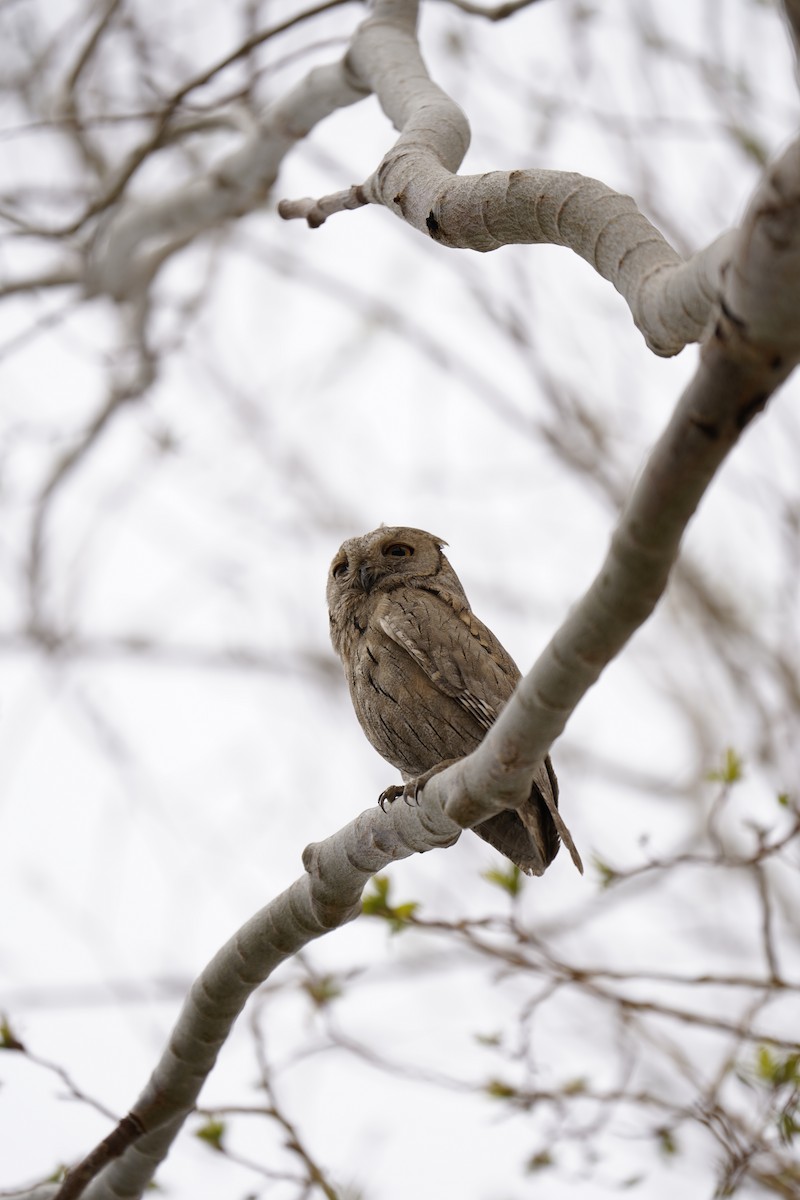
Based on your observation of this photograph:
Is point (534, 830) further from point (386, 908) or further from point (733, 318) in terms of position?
point (733, 318)

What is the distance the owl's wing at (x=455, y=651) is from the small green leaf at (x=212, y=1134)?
1389mm

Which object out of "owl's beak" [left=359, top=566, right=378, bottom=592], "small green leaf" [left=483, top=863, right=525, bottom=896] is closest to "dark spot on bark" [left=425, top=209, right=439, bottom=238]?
"owl's beak" [left=359, top=566, right=378, bottom=592]

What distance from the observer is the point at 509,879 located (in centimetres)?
360

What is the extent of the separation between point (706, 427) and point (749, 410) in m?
0.05

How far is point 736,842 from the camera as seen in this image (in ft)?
24.2

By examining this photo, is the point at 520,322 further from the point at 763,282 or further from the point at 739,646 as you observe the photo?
the point at 763,282

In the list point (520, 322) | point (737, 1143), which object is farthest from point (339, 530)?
point (737, 1143)

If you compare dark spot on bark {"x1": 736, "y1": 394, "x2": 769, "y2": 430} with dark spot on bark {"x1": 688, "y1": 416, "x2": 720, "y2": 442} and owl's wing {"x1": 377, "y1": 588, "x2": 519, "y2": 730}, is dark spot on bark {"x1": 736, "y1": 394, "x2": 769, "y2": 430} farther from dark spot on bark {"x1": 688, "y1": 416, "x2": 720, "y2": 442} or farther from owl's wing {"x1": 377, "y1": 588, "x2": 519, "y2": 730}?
owl's wing {"x1": 377, "y1": 588, "x2": 519, "y2": 730}

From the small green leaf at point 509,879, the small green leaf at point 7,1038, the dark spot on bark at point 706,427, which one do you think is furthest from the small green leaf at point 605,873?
the dark spot on bark at point 706,427

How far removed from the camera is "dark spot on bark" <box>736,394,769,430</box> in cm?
133

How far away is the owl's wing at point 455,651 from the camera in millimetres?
3418

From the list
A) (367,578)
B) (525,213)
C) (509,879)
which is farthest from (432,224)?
A: (509,879)

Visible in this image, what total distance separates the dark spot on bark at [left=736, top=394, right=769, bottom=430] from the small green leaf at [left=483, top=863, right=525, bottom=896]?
241cm

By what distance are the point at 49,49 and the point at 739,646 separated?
554 cm
